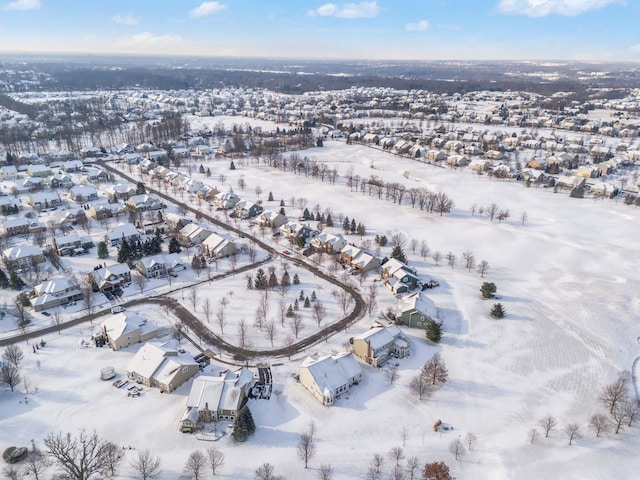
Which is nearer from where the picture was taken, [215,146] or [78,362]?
[78,362]

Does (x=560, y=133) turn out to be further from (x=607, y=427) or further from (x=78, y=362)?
(x=78, y=362)

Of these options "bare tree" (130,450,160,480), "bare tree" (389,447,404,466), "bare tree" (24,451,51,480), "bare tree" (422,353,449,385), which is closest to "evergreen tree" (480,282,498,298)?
"bare tree" (422,353,449,385)

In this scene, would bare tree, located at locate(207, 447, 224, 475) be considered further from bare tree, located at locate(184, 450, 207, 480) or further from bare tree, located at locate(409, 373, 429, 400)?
bare tree, located at locate(409, 373, 429, 400)

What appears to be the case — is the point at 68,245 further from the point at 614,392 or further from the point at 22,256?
the point at 614,392

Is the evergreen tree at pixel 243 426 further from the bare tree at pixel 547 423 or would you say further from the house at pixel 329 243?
the house at pixel 329 243

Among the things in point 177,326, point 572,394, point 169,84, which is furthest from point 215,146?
point 169,84

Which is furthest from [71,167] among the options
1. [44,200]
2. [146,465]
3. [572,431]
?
[572,431]
